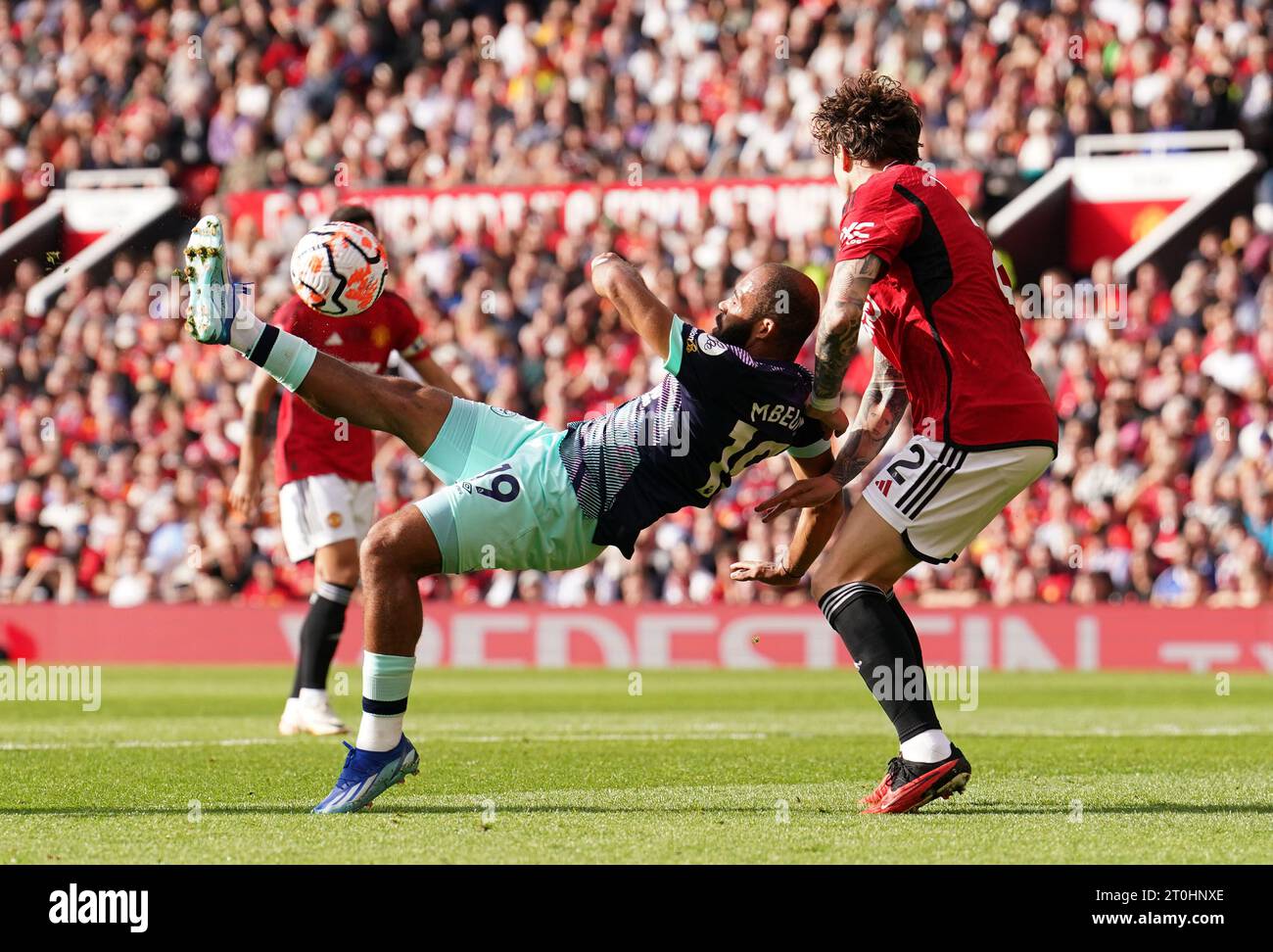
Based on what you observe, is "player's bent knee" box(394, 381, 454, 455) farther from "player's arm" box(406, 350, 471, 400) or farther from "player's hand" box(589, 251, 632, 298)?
"player's arm" box(406, 350, 471, 400)

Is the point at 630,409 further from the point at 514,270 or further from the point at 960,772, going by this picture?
the point at 514,270

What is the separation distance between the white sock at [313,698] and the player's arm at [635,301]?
4360 millimetres

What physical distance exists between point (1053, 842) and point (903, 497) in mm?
1469

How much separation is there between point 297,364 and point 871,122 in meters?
2.25

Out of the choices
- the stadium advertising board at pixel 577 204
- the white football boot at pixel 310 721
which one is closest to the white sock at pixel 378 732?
the white football boot at pixel 310 721

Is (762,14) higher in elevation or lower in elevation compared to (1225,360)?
higher

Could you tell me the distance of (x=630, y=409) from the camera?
6.97m

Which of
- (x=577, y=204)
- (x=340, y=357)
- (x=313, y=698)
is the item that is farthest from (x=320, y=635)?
(x=577, y=204)

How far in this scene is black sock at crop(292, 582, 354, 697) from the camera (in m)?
10.3

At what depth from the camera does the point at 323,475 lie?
10570 mm

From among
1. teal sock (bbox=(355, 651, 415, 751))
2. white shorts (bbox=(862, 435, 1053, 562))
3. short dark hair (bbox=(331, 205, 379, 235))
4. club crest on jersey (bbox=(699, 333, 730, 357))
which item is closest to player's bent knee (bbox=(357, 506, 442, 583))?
teal sock (bbox=(355, 651, 415, 751))

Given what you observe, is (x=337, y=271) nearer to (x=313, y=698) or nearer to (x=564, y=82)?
(x=313, y=698)
